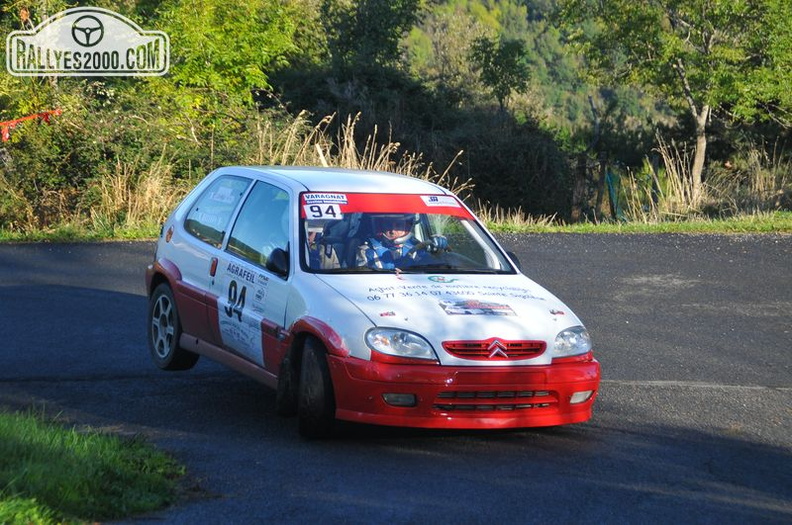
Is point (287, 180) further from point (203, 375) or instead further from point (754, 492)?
point (754, 492)

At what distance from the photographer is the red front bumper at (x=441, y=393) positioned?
6574 mm

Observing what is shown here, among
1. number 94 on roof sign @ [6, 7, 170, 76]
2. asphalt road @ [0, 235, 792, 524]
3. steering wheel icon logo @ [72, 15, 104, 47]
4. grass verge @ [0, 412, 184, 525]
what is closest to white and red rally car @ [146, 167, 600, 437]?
asphalt road @ [0, 235, 792, 524]

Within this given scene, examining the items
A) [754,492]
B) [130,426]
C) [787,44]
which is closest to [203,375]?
[130,426]

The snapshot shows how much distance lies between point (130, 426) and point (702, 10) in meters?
23.2

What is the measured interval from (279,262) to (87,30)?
1927 centimetres

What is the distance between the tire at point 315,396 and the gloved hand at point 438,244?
4.61ft

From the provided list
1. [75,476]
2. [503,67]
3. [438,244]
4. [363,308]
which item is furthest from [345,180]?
[503,67]

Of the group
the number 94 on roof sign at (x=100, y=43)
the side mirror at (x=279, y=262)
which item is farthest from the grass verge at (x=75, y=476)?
the number 94 on roof sign at (x=100, y=43)

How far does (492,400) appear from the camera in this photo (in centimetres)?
671

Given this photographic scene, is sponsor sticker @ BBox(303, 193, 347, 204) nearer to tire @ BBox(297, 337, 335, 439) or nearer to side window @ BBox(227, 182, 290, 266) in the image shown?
side window @ BBox(227, 182, 290, 266)

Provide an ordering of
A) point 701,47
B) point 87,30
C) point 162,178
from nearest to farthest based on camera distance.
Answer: point 162,178, point 87,30, point 701,47

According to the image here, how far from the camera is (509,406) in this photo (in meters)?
6.75

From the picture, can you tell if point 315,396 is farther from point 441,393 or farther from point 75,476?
point 75,476

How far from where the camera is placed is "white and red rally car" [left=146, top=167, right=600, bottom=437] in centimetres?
664
